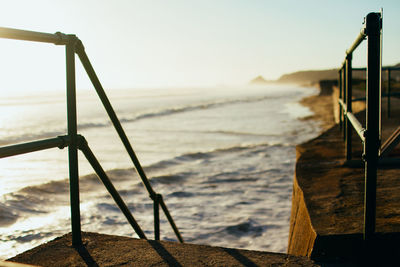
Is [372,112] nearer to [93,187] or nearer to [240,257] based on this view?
[240,257]

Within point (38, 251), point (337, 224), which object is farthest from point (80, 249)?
point (337, 224)

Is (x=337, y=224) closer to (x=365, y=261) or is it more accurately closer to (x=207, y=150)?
(x=365, y=261)

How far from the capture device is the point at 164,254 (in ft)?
6.06

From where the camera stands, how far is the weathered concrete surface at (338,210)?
6.07ft

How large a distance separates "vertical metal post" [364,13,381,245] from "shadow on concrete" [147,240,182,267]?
0.88 m

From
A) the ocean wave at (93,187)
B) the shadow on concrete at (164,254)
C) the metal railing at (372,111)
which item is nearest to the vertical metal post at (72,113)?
the shadow on concrete at (164,254)

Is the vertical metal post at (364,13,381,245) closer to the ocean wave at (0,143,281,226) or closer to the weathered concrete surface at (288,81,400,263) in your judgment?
the weathered concrete surface at (288,81,400,263)

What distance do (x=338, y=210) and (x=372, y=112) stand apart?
0.76m

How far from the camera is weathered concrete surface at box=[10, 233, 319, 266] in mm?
1757

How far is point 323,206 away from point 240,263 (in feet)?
2.74

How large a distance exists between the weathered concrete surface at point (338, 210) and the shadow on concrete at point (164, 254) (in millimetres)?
659

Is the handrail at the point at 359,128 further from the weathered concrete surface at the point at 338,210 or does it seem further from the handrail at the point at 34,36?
the handrail at the point at 34,36

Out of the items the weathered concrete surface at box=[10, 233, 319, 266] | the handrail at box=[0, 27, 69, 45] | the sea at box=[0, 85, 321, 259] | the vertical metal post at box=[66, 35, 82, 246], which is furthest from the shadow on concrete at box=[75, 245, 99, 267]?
the sea at box=[0, 85, 321, 259]

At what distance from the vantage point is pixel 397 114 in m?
7.18
